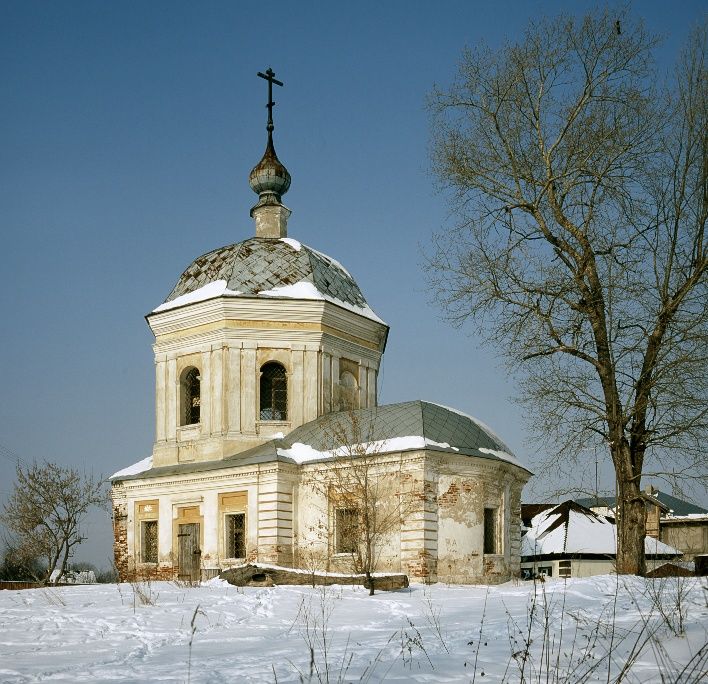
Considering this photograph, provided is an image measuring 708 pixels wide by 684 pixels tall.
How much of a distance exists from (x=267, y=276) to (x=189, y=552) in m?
6.99

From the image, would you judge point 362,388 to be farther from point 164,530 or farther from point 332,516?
point 164,530

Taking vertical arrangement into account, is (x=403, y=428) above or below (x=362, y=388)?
below

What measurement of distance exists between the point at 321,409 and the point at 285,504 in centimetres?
288

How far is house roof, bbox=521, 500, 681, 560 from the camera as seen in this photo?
105ft

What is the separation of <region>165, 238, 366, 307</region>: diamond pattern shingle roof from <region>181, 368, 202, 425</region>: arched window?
6.84 ft

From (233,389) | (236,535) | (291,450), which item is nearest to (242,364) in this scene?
(233,389)

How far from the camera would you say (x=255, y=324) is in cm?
2159

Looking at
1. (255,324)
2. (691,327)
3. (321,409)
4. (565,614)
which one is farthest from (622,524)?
(255,324)

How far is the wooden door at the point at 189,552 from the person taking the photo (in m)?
20.6

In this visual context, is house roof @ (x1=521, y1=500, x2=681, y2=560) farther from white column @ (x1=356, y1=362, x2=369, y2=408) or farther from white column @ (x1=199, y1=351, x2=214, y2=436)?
white column @ (x1=199, y1=351, x2=214, y2=436)

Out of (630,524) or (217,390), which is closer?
(630,524)

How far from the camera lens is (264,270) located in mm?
22375

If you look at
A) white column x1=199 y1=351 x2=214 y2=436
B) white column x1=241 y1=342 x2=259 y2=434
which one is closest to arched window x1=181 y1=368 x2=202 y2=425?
white column x1=199 y1=351 x2=214 y2=436


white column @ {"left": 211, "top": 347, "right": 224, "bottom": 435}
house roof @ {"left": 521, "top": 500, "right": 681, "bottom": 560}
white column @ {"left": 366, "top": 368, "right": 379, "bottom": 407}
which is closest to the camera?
white column @ {"left": 211, "top": 347, "right": 224, "bottom": 435}
